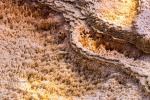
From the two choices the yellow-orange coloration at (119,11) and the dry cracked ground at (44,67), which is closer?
the dry cracked ground at (44,67)

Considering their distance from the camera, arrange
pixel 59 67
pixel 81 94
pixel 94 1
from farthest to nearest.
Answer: pixel 94 1
pixel 59 67
pixel 81 94

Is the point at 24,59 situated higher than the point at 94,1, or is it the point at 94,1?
the point at 94,1

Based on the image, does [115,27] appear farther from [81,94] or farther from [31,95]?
[31,95]

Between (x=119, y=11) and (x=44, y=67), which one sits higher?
(x=119, y=11)

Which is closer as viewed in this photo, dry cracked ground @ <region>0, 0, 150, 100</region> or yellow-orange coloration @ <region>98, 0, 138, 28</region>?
dry cracked ground @ <region>0, 0, 150, 100</region>

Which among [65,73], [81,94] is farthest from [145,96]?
[65,73]

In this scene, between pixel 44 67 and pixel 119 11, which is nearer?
pixel 44 67

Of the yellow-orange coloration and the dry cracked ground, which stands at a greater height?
the yellow-orange coloration

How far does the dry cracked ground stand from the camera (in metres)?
3.06

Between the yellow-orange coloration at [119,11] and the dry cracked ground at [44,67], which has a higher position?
the yellow-orange coloration at [119,11]

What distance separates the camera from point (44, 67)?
3.34 m

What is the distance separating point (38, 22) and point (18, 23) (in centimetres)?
22

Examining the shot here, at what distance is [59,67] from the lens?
3.35 meters

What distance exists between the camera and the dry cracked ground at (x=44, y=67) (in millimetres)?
3057
